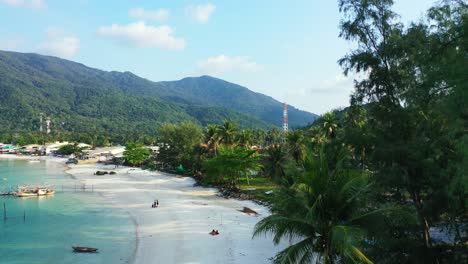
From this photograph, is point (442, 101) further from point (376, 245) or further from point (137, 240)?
point (137, 240)

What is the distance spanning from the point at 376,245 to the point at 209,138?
159ft

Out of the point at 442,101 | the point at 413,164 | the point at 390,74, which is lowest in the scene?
the point at 413,164

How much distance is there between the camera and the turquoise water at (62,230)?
27.6m

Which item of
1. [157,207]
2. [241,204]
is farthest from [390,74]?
[157,207]

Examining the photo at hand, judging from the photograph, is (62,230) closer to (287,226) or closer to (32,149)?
(287,226)

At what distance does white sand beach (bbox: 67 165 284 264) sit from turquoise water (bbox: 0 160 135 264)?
1.57 meters

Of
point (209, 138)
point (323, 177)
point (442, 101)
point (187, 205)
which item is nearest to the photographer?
point (442, 101)

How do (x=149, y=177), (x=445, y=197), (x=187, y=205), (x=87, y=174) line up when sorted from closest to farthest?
Result: (x=445, y=197) < (x=187, y=205) < (x=149, y=177) < (x=87, y=174)

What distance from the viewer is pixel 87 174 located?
285 feet

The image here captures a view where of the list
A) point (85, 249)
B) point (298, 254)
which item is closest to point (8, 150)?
point (85, 249)

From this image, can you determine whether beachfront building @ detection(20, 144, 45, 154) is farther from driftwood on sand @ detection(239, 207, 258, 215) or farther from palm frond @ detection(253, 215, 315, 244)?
palm frond @ detection(253, 215, 315, 244)

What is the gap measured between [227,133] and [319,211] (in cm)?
4836

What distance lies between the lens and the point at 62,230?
117 ft

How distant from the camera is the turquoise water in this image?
1085 inches
